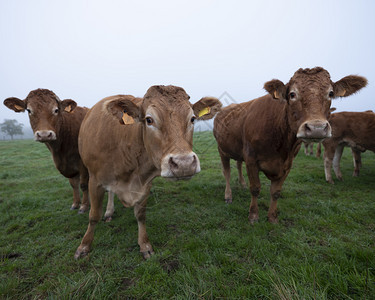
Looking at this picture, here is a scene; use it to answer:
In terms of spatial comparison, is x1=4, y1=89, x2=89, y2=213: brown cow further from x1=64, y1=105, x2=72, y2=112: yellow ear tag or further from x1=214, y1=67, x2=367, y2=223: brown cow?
x1=214, y1=67, x2=367, y2=223: brown cow

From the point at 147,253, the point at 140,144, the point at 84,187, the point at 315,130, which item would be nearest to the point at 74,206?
the point at 84,187

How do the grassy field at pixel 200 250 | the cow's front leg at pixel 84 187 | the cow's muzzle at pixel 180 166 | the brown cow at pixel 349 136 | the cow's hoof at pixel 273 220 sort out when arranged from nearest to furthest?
the cow's muzzle at pixel 180 166 < the grassy field at pixel 200 250 < the cow's hoof at pixel 273 220 < the cow's front leg at pixel 84 187 < the brown cow at pixel 349 136

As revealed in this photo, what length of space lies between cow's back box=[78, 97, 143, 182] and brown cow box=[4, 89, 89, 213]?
4.72ft

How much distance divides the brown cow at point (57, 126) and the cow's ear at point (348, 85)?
5.45 m

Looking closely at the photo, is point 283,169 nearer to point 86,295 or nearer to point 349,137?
point 86,295

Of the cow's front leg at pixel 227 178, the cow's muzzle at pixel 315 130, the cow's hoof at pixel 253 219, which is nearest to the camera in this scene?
the cow's muzzle at pixel 315 130

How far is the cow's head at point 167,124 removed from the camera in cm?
190

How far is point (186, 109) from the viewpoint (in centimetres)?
230

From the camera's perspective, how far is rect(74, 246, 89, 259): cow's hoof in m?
3.11

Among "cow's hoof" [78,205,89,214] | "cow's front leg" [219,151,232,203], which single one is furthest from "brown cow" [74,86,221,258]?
"cow's front leg" [219,151,232,203]

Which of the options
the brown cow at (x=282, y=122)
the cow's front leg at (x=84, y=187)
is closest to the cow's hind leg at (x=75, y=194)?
the cow's front leg at (x=84, y=187)

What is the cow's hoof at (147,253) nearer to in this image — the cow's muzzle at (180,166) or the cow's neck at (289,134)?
the cow's muzzle at (180,166)

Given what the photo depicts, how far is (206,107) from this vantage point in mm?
2980

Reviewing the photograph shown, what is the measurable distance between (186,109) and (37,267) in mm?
3337
